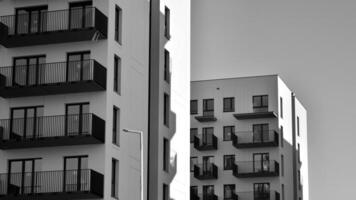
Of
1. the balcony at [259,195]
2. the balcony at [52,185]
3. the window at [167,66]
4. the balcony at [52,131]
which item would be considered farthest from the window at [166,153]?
the balcony at [259,195]

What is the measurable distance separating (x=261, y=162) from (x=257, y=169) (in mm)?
840

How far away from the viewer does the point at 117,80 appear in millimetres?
58031

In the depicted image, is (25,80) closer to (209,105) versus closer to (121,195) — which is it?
(121,195)

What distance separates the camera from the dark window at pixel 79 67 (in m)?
55.8

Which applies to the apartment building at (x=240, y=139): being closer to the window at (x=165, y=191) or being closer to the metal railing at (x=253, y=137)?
the metal railing at (x=253, y=137)

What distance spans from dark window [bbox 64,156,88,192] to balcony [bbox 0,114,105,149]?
980mm

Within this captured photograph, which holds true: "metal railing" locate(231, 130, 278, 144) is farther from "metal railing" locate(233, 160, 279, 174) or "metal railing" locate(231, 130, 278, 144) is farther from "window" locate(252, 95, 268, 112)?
"window" locate(252, 95, 268, 112)

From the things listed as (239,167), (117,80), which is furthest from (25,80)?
(239,167)

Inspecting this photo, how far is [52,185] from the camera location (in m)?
55.0

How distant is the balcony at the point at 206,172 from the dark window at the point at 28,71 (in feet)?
132

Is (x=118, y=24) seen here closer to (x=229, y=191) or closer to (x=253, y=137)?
(x=253, y=137)

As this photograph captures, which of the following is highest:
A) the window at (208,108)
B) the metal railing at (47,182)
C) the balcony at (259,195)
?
the window at (208,108)

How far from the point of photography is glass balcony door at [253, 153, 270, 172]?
9556cm

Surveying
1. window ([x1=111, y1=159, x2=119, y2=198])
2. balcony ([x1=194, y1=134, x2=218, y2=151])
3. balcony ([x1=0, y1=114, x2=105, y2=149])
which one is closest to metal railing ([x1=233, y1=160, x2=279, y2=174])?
balcony ([x1=194, y1=134, x2=218, y2=151])
